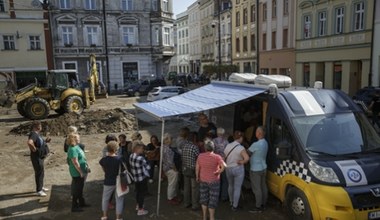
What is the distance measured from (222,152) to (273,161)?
1.00 metres

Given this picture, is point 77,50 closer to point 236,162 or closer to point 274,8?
point 274,8

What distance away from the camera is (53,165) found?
1040 cm

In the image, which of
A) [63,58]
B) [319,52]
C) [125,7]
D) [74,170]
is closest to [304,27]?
A: [319,52]

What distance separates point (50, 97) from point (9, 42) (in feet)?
54.8

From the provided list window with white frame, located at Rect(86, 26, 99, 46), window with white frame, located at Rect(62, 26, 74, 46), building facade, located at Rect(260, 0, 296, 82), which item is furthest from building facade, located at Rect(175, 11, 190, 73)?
window with white frame, located at Rect(62, 26, 74, 46)

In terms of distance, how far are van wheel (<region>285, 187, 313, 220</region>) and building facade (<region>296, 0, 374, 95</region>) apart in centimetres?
1878

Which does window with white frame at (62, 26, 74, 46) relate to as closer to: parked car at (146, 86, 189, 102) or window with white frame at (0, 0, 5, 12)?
window with white frame at (0, 0, 5, 12)

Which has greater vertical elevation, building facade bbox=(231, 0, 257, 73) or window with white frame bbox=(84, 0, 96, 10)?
window with white frame bbox=(84, 0, 96, 10)

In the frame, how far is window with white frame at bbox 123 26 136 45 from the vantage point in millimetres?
38938

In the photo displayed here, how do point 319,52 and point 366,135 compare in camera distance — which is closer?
point 366,135

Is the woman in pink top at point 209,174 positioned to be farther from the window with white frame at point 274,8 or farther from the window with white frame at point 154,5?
the window with white frame at point 154,5

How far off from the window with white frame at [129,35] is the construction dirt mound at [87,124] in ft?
75.8

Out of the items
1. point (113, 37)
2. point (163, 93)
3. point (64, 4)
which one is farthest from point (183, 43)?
point (163, 93)

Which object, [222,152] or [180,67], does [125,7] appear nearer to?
[222,152]
